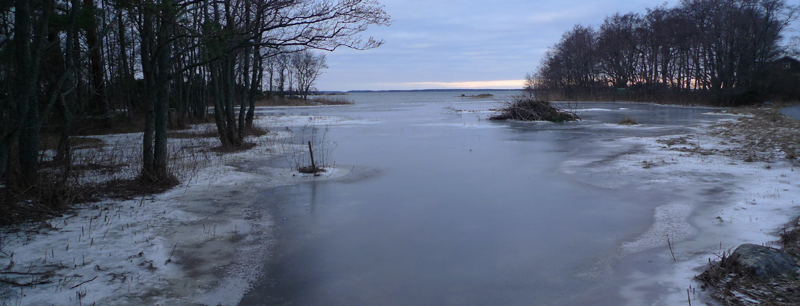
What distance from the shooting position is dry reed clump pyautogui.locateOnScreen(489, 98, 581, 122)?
25.3 metres

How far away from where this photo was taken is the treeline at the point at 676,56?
44281 mm

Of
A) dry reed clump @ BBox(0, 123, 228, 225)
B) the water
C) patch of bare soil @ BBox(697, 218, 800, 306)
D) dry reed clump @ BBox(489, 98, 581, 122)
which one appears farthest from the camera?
dry reed clump @ BBox(489, 98, 581, 122)

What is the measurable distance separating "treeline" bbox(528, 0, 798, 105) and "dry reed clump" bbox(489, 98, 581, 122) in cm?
2381

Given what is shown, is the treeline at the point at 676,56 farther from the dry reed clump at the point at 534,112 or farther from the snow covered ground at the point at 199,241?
the snow covered ground at the point at 199,241

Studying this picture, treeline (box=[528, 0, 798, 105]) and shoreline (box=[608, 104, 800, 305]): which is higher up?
treeline (box=[528, 0, 798, 105])

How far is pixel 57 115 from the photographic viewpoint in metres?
17.7

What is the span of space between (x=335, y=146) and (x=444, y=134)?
514 cm

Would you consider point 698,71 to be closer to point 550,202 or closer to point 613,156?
point 613,156

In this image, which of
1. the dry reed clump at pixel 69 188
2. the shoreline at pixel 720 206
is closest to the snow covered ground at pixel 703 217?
the shoreline at pixel 720 206

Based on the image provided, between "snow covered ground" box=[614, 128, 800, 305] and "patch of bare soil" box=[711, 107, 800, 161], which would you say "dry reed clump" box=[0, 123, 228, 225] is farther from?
"patch of bare soil" box=[711, 107, 800, 161]

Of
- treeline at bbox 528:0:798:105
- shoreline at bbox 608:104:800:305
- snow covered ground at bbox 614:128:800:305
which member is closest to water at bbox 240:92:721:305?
Result: snow covered ground at bbox 614:128:800:305

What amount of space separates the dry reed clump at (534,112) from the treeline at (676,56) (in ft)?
78.1

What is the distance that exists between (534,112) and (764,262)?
2204 cm

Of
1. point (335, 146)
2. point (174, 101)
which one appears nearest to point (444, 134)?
point (335, 146)
